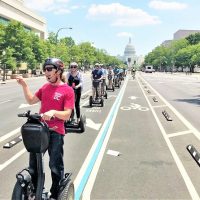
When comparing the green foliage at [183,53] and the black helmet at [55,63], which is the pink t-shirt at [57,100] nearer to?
the black helmet at [55,63]

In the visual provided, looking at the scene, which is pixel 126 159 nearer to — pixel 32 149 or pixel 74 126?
pixel 74 126

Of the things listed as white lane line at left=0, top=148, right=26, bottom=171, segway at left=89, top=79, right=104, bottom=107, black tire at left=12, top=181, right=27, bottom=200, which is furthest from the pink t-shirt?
segway at left=89, top=79, right=104, bottom=107

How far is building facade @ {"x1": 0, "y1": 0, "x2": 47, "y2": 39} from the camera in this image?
91.8 m

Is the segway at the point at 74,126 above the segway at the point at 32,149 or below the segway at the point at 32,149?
below

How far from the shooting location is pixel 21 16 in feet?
348

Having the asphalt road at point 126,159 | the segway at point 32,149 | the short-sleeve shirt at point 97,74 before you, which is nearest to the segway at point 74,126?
the asphalt road at point 126,159

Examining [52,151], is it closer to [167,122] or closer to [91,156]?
[91,156]

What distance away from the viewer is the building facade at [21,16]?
91.8 metres

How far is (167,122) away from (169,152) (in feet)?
16.0

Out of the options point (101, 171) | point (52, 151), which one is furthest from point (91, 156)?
point (52, 151)

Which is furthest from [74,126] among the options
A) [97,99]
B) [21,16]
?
[21,16]

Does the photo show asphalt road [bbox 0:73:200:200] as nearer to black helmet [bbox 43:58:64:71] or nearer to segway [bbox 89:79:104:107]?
black helmet [bbox 43:58:64:71]

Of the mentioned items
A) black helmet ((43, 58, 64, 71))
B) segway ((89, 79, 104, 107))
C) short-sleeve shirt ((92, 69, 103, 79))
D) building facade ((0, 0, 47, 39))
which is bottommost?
segway ((89, 79, 104, 107))

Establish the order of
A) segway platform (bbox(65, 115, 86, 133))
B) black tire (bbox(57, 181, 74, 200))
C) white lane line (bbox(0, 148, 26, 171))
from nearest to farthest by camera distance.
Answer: black tire (bbox(57, 181, 74, 200))
white lane line (bbox(0, 148, 26, 171))
segway platform (bbox(65, 115, 86, 133))
